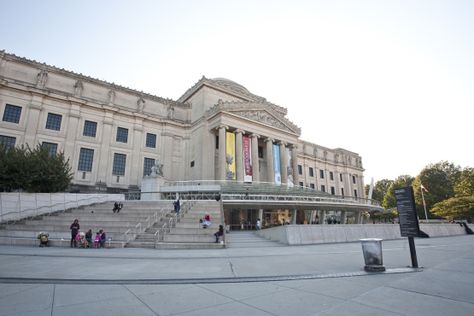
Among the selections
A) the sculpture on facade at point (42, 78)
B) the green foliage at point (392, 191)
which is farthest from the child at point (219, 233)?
the green foliage at point (392, 191)

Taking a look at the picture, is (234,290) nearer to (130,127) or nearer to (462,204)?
(130,127)

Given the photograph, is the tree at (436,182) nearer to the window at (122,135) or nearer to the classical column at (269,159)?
the classical column at (269,159)

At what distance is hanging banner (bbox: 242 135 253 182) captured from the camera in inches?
1378

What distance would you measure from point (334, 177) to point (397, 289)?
67.6 m

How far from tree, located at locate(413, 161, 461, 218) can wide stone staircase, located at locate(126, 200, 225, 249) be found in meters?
63.9

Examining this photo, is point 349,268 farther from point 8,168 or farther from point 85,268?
point 8,168

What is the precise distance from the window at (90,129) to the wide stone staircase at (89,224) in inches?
636

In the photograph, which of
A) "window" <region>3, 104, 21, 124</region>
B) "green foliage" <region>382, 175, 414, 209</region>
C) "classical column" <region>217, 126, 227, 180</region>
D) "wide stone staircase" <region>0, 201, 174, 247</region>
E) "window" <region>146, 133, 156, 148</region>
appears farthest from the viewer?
"green foliage" <region>382, 175, 414, 209</region>

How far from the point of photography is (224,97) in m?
44.3

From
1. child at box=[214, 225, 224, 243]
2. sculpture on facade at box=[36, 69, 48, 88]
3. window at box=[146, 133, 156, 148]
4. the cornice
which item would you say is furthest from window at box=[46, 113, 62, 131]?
child at box=[214, 225, 224, 243]

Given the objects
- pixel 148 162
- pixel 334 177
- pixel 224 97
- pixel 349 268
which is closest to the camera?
pixel 349 268

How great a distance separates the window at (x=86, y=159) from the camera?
33.0 metres

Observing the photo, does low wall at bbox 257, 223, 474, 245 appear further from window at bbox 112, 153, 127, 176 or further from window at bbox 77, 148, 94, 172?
window at bbox 77, 148, 94, 172

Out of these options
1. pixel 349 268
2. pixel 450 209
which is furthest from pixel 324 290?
pixel 450 209
